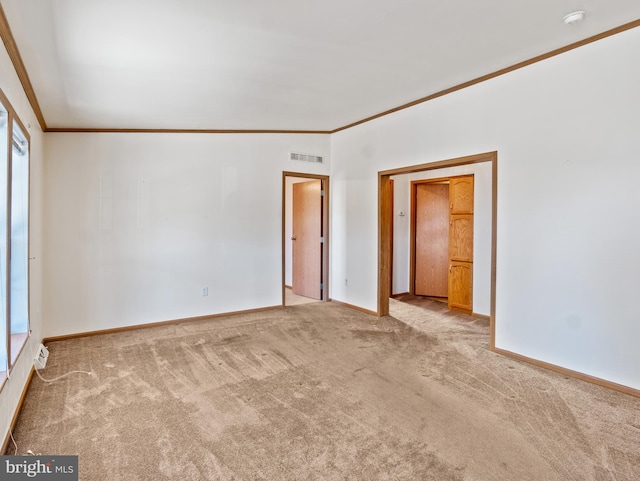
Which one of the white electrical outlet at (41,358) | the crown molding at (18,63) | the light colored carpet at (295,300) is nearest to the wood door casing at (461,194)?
the light colored carpet at (295,300)

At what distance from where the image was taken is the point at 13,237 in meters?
2.84

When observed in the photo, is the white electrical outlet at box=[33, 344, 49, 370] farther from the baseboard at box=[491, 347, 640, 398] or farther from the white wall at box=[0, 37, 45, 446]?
the baseboard at box=[491, 347, 640, 398]

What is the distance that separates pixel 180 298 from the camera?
15.3ft

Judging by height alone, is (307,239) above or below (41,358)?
above

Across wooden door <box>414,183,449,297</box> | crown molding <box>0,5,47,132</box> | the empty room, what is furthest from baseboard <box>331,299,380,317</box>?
crown molding <box>0,5,47,132</box>

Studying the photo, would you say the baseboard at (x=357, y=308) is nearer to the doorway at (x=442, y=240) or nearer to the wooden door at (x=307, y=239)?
the wooden door at (x=307, y=239)

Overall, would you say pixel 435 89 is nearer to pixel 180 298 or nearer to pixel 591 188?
pixel 591 188

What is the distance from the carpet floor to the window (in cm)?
53

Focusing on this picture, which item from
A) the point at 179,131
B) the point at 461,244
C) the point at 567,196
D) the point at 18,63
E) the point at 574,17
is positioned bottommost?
the point at 461,244

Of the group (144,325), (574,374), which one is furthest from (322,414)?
(144,325)

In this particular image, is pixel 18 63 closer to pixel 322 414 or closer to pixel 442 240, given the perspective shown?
pixel 322 414

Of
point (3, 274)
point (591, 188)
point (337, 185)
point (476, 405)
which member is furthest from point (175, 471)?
point (337, 185)

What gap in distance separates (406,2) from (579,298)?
8.65 ft

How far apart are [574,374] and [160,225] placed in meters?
4.64
